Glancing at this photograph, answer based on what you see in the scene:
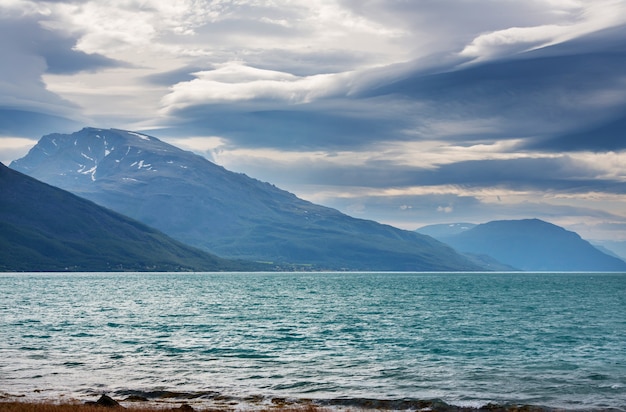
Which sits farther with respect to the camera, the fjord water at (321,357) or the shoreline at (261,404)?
the fjord water at (321,357)

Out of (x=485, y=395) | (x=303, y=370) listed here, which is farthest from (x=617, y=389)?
(x=303, y=370)

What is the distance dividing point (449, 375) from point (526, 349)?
74.4 ft

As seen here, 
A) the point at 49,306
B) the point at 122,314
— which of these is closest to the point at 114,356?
the point at 122,314

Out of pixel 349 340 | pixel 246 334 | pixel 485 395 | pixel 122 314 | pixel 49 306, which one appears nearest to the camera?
pixel 485 395

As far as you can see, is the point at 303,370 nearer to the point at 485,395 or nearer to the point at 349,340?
the point at 485,395

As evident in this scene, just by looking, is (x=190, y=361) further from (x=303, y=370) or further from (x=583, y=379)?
(x=583, y=379)

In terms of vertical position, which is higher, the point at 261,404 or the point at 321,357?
the point at 261,404

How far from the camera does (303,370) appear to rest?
5978 cm

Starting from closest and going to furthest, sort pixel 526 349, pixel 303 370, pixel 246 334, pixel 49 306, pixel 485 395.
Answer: pixel 485 395 → pixel 303 370 → pixel 526 349 → pixel 246 334 → pixel 49 306

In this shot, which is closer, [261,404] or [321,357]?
[261,404]

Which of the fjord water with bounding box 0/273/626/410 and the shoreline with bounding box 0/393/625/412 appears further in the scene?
the fjord water with bounding box 0/273/626/410

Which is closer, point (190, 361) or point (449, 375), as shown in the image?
point (449, 375)

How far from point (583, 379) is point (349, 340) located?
3328 centimetres

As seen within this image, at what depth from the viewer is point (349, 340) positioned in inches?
3305
